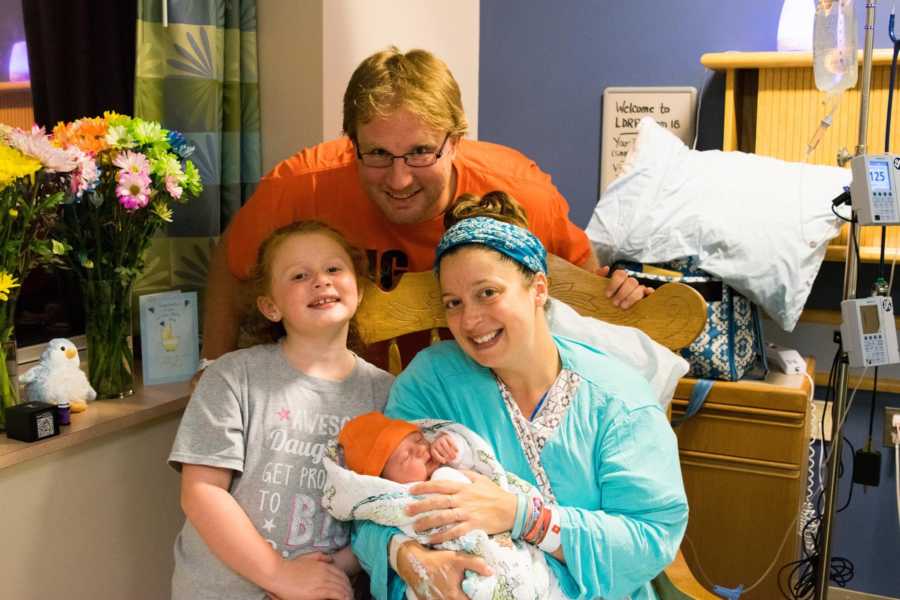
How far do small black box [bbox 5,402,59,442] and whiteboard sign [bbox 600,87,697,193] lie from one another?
71.5 inches

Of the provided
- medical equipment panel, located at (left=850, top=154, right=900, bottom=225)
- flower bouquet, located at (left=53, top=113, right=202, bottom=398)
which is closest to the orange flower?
flower bouquet, located at (left=53, top=113, right=202, bottom=398)

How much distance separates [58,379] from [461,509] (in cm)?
91

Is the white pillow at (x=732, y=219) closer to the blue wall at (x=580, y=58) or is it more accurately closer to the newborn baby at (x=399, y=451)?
the blue wall at (x=580, y=58)

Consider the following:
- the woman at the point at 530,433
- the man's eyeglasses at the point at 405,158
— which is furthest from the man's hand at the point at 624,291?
the man's eyeglasses at the point at 405,158

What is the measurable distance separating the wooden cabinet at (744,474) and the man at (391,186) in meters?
0.53

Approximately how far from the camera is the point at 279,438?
1541 millimetres

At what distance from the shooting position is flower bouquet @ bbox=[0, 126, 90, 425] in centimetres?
152

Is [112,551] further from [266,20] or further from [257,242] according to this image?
[266,20]

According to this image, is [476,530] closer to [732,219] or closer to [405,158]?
[405,158]

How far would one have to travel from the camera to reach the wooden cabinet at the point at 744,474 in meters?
2.14

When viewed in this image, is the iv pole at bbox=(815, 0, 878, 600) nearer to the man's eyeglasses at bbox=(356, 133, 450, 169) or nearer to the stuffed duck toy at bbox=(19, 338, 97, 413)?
the man's eyeglasses at bbox=(356, 133, 450, 169)

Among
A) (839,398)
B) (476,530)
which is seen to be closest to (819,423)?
(839,398)

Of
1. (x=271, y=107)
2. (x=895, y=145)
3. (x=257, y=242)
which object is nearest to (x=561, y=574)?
(x=257, y=242)

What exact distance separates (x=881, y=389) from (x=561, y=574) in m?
1.59
